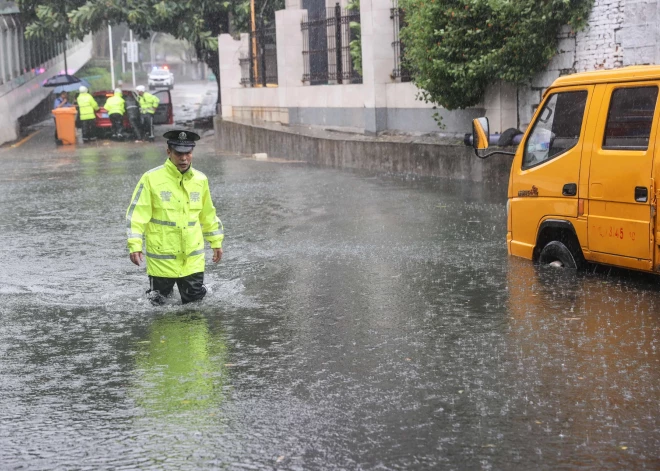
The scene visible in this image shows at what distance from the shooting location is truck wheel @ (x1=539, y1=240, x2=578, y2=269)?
9875 mm

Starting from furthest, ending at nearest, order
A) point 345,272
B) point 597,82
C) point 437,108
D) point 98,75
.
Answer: point 98,75, point 437,108, point 345,272, point 597,82

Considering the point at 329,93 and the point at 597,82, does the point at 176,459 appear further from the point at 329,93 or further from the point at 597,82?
the point at 329,93

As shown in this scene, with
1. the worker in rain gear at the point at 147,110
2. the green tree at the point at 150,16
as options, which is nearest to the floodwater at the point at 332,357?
the worker in rain gear at the point at 147,110

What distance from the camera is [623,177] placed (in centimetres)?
900

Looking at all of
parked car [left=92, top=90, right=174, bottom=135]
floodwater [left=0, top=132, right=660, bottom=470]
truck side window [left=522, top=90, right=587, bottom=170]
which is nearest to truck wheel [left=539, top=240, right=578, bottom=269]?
floodwater [left=0, top=132, right=660, bottom=470]

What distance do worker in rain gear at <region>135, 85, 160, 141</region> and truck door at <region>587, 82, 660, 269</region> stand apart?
88.8ft

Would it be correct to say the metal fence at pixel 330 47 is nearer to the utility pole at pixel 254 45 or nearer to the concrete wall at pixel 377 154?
the concrete wall at pixel 377 154

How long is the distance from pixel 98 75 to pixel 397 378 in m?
71.4

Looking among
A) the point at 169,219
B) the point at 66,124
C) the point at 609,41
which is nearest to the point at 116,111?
the point at 66,124

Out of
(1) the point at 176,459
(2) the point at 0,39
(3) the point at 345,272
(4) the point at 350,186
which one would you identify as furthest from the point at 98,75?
(1) the point at 176,459

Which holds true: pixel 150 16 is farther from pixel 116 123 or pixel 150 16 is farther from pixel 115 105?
pixel 116 123

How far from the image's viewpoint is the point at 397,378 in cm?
659

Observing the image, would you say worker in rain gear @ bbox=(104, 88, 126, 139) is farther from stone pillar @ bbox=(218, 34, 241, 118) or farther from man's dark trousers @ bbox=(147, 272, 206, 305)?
man's dark trousers @ bbox=(147, 272, 206, 305)

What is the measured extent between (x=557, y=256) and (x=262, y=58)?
22.4 metres
